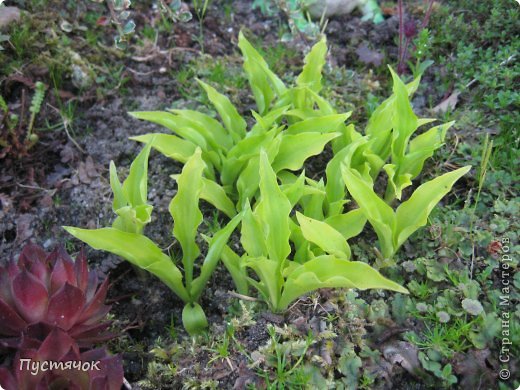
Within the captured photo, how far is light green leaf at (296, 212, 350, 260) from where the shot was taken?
6.47ft

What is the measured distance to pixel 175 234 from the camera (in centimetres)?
220

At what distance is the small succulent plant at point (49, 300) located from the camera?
5.98 feet

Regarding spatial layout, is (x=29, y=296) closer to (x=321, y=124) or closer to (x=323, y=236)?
(x=323, y=236)

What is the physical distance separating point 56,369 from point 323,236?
100 centimetres

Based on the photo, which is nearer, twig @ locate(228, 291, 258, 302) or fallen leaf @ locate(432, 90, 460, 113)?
twig @ locate(228, 291, 258, 302)

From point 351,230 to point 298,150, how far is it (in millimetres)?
452

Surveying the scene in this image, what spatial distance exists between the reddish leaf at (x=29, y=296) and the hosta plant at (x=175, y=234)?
0.25m

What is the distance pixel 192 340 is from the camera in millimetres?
2109

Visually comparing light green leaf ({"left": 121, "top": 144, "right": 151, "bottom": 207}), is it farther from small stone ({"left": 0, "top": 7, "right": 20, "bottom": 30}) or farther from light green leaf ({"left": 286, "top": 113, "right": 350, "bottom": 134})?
small stone ({"left": 0, "top": 7, "right": 20, "bottom": 30})

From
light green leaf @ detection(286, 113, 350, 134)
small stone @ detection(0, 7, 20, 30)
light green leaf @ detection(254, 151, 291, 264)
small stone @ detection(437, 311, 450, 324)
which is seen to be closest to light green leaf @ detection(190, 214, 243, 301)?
light green leaf @ detection(254, 151, 291, 264)

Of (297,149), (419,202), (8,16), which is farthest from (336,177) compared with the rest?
(8,16)

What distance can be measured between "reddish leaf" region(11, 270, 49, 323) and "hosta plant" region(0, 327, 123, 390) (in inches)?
4.4

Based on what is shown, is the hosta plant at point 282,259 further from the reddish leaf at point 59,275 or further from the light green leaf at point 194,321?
the reddish leaf at point 59,275

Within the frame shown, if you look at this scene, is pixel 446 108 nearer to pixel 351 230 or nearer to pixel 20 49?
pixel 351 230
